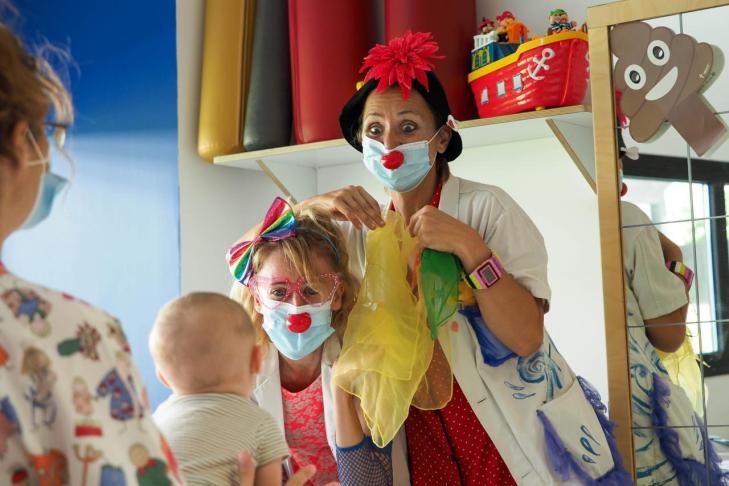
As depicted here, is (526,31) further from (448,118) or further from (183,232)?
(183,232)

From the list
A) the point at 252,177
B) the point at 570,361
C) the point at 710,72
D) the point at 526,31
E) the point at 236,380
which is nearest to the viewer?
the point at 236,380

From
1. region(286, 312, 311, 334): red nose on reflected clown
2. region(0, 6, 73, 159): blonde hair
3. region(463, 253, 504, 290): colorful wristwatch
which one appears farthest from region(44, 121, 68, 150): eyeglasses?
region(463, 253, 504, 290): colorful wristwatch

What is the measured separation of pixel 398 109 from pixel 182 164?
1.18 meters

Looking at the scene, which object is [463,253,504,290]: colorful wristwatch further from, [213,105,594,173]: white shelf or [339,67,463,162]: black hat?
[213,105,594,173]: white shelf

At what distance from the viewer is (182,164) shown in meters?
2.94

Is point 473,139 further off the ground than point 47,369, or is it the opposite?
point 473,139

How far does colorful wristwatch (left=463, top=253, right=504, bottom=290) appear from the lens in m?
1.79

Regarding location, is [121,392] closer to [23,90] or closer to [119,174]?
[23,90]

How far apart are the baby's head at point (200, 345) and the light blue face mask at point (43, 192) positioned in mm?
372

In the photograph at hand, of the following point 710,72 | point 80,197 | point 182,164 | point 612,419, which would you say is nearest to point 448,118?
point 710,72

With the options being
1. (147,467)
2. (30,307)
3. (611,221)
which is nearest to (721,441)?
(611,221)

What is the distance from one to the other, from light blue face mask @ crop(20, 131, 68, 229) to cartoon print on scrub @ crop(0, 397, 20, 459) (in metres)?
0.18

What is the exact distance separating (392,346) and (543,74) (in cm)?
91

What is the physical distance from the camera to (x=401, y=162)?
6.33ft
